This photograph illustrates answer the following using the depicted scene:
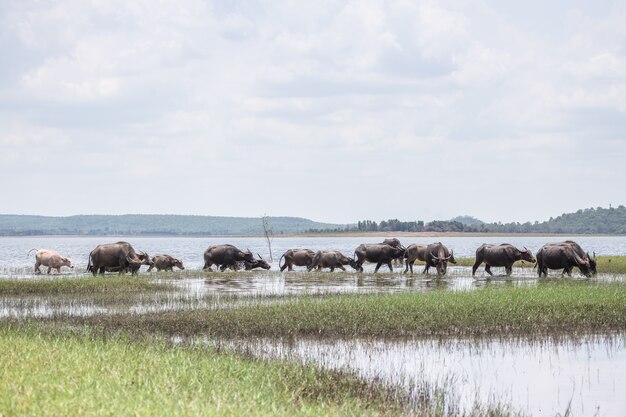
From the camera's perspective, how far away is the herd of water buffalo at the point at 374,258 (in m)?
33.7

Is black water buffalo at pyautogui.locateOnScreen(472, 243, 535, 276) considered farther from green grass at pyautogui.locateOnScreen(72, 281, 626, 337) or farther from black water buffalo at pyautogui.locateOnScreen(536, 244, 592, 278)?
green grass at pyautogui.locateOnScreen(72, 281, 626, 337)

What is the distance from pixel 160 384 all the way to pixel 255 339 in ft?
20.9

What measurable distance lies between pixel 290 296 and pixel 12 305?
8072mm

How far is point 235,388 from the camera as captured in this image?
33.2ft

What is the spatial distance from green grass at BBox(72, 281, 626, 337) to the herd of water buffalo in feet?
42.1

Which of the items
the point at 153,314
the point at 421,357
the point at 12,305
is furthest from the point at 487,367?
the point at 12,305

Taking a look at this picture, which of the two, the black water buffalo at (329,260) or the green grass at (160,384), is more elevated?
the black water buffalo at (329,260)

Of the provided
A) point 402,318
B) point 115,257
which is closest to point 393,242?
point 115,257

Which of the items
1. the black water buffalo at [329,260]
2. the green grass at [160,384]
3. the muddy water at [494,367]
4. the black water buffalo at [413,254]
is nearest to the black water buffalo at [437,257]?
the black water buffalo at [413,254]

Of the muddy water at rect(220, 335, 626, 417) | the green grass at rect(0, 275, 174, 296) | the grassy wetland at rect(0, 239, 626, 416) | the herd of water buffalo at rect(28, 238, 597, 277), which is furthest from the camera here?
the herd of water buffalo at rect(28, 238, 597, 277)

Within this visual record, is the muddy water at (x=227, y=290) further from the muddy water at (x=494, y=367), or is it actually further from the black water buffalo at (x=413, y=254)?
the muddy water at (x=494, y=367)

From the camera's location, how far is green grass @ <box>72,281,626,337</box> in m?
17.2

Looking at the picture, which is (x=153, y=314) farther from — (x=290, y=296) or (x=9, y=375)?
(x=9, y=375)

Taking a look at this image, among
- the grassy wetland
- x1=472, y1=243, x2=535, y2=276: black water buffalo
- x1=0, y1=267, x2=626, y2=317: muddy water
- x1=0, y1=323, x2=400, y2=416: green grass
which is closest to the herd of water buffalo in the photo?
x1=472, y1=243, x2=535, y2=276: black water buffalo
